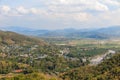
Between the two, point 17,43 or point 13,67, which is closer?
point 13,67

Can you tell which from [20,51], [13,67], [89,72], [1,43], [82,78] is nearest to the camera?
[82,78]

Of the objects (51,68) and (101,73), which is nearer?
(101,73)

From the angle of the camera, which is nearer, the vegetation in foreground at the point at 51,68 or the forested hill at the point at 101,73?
the forested hill at the point at 101,73

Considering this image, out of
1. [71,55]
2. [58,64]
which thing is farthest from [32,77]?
[71,55]

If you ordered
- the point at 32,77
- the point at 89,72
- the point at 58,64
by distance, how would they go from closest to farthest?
the point at 32,77
the point at 89,72
the point at 58,64

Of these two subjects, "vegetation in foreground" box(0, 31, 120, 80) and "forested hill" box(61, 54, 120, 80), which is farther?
"vegetation in foreground" box(0, 31, 120, 80)

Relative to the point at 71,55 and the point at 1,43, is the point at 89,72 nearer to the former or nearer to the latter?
the point at 71,55

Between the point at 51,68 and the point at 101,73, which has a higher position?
the point at 101,73

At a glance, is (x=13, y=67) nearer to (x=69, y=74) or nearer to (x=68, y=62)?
(x=68, y=62)

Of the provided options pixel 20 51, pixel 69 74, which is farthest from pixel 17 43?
pixel 69 74
